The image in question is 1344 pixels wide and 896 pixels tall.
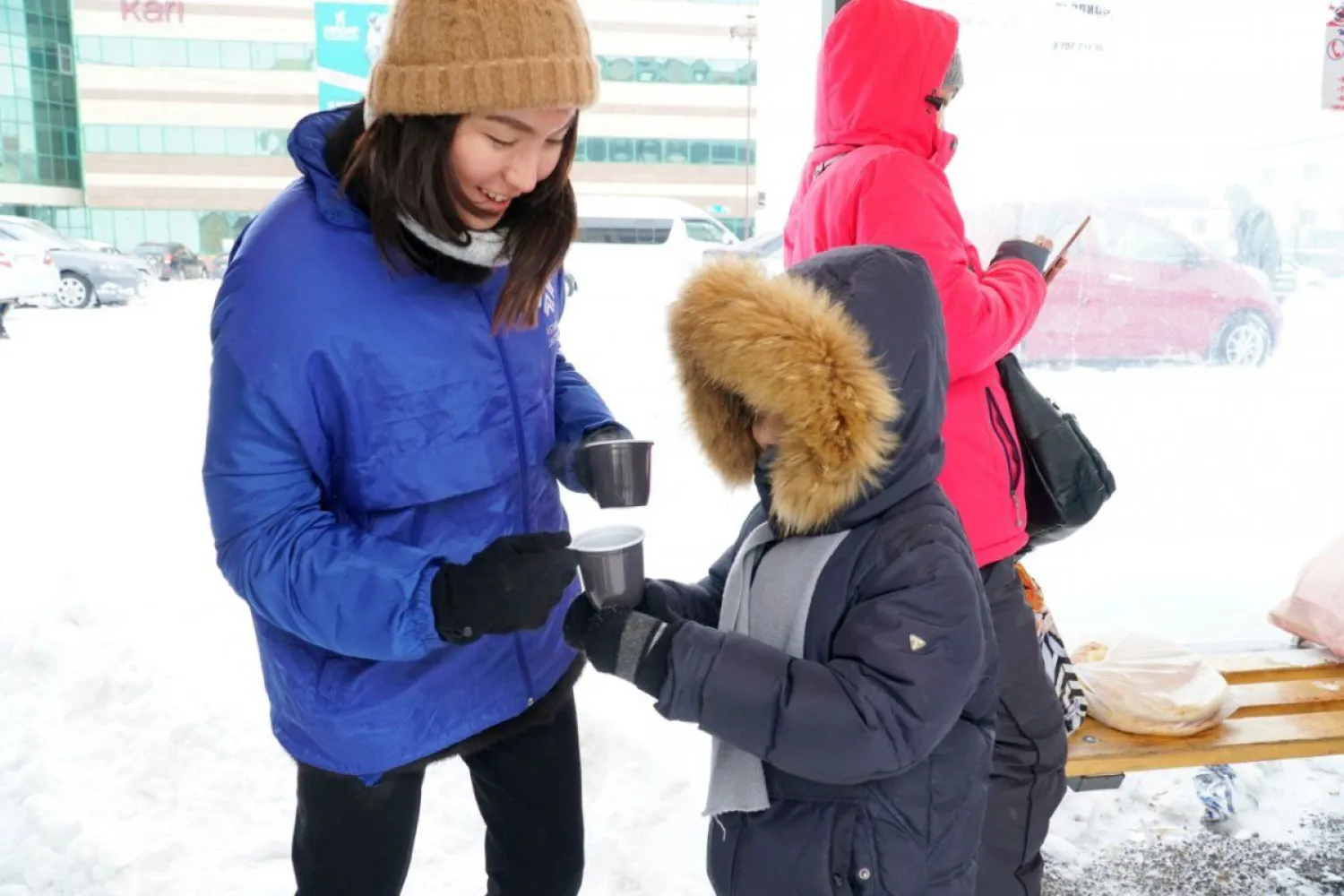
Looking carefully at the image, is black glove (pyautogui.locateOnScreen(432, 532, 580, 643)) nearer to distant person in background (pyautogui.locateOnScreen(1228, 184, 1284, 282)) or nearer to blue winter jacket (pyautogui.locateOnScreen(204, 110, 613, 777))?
blue winter jacket (pyautogui.locateOnScreen(204, 110, 613, 777))

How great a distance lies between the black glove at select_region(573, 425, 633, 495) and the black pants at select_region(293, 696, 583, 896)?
42cm

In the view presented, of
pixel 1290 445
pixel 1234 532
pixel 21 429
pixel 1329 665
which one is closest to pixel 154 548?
pixel 21 429

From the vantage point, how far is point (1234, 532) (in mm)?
4285

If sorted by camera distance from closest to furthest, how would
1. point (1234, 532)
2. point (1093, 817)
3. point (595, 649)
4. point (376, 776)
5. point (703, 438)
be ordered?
point (595, 649) → point (376, 776) → point (703, 438) → point (1093, 817) → point (1234, 532)

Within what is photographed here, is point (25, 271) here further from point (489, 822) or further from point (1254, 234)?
point (1254, 234)

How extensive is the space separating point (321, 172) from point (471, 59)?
0.88 feet

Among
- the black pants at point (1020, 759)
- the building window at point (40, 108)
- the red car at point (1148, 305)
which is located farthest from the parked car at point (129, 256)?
the black pants at point (1020, 759)

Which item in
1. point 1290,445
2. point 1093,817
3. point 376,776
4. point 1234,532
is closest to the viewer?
point 376,776

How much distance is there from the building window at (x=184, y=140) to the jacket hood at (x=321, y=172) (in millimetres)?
2983

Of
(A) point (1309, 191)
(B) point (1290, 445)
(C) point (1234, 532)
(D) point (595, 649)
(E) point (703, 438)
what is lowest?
(C) point (1234, 532)

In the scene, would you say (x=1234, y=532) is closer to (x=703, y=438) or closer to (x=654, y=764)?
(x=654, y=764)

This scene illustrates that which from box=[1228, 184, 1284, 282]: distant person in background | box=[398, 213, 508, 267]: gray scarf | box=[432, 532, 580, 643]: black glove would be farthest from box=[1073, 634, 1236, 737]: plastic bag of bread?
box=[1228, 184, 1284, 282]: distant person in background

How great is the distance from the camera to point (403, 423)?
1283 mm

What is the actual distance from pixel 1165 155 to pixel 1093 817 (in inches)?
117
